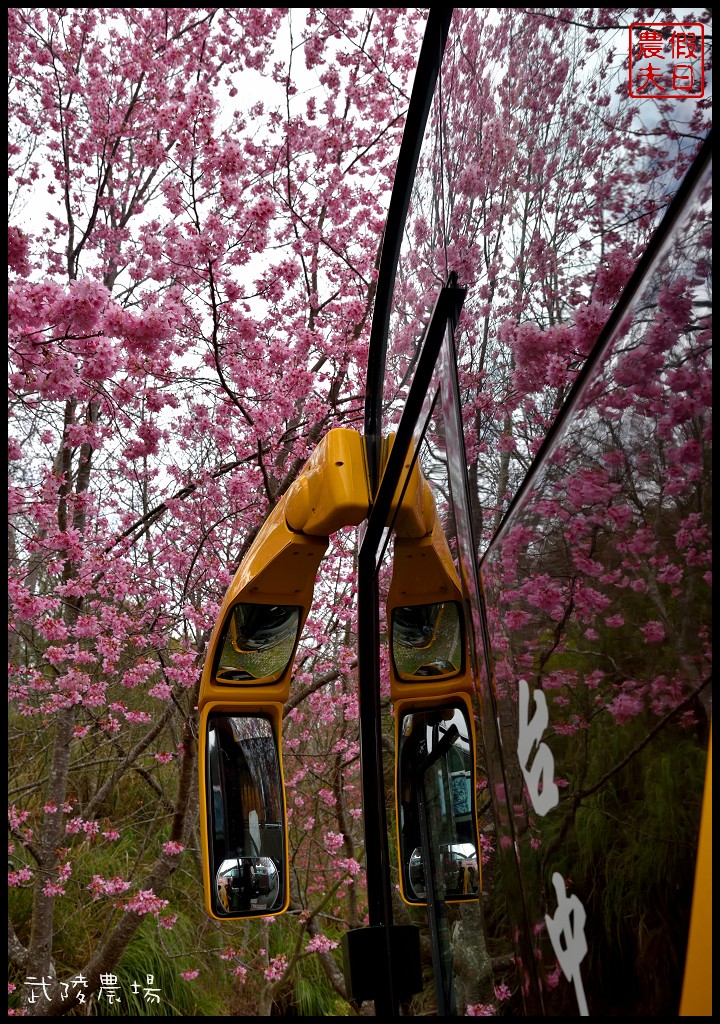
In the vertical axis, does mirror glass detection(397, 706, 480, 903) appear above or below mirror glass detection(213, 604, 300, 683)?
below

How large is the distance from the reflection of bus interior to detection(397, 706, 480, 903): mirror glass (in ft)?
1.61

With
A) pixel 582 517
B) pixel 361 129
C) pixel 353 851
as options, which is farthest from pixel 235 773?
pixel 361 129

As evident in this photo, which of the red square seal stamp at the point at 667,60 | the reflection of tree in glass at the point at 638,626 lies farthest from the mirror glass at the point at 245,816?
the red square seal stamp at the point at 667,60

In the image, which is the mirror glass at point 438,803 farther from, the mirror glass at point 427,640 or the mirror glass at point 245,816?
the mirror glass at point 245,816

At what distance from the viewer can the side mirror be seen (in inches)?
92.2

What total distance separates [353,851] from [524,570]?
5.31 metres

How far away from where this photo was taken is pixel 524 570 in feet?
2.80

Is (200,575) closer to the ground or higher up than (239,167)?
closer to the ground

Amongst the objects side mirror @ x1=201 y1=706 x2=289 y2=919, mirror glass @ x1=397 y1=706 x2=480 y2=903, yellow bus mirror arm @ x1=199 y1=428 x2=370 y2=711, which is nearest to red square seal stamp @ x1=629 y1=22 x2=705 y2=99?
mirror glass @ x1=397 y1=706 x2=480 y2=903

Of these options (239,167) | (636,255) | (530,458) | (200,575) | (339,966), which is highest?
(239,167)

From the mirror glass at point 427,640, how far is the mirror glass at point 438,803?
11cm

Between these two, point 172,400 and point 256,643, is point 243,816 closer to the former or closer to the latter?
point 256,643

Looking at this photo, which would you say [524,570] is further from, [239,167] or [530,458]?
[239,167]

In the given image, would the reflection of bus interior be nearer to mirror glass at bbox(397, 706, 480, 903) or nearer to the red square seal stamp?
mirror glass at bbox(397, 706, 480, 903)
